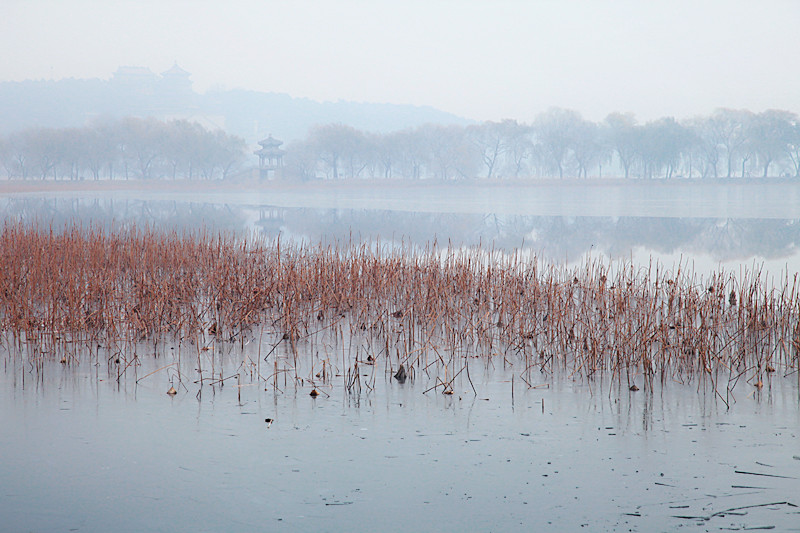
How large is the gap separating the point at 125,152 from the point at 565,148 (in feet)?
135

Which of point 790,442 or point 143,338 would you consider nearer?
point 790,442

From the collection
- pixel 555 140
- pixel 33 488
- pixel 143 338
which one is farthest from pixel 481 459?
pixel 555 140

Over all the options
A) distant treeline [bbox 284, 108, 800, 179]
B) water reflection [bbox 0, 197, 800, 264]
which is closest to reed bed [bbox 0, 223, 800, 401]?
water reflection [bbox 0, 197, 800, 264]

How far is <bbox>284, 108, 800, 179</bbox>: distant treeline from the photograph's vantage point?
6662cm

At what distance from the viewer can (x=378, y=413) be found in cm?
421

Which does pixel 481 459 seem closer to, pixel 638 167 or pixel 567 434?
pixel 567 434

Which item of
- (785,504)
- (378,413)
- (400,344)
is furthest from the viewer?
(400,344)

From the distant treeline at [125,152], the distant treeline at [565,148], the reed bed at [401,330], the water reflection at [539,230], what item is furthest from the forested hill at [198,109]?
the reed bed at [401,330]

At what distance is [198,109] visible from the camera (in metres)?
150

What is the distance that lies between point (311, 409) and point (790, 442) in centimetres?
256

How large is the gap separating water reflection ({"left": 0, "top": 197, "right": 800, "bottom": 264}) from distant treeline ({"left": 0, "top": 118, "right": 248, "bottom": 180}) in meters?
39.4

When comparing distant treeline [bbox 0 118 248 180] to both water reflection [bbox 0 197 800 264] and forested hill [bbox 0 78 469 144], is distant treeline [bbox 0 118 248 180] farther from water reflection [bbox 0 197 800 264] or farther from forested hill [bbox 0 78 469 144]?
forested hill [bbox 0 78 469 144]

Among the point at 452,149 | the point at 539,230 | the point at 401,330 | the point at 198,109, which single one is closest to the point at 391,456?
the point at 401,330

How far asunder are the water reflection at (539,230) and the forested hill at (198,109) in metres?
103
